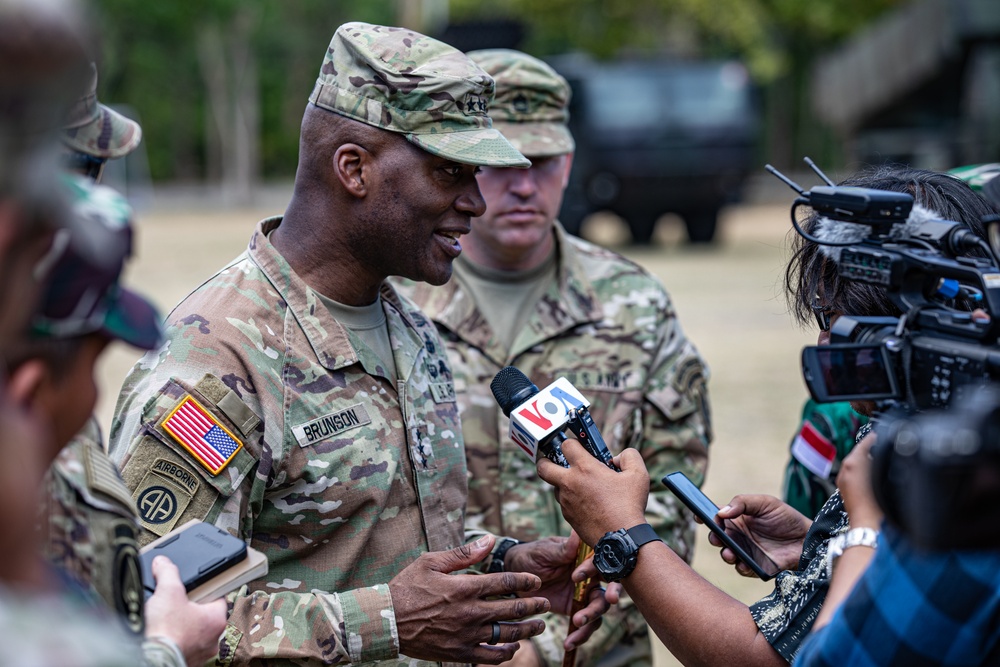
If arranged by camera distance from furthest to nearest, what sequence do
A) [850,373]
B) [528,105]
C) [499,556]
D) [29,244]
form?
1. [528,105]
2. [499,556]
3. [850,373]
4. [29,244]

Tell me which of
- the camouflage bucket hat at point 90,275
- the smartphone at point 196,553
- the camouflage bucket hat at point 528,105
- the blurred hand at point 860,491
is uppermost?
the camouflage bucket hat at point 90,275

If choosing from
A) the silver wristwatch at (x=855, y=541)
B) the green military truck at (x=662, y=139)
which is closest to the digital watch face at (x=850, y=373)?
the silver wristwatch at (x=855, y=541)

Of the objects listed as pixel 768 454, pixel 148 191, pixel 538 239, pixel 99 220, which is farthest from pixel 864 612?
pixel 148 191

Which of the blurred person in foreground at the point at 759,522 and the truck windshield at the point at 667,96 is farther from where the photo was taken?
the truck windshield at the point at 667,96

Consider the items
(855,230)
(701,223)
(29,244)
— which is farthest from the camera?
(701,223)

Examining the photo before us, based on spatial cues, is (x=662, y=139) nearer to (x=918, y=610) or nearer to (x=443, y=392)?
(x=443, y=392)

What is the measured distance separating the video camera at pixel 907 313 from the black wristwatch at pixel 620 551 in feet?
1.96

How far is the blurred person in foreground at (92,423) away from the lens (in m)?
1.42

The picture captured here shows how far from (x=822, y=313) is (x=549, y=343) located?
61.4 inches

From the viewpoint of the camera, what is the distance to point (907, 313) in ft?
6.31

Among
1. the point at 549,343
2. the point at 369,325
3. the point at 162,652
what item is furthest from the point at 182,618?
the point at 549,343

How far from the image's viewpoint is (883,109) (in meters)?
24.5

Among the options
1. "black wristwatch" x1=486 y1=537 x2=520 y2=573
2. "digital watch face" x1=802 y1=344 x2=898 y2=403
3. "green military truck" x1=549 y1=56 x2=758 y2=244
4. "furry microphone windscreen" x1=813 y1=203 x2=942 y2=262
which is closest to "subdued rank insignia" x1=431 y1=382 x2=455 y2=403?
"black wristwatch" x1=486 y1=537 x2=520 y2=573

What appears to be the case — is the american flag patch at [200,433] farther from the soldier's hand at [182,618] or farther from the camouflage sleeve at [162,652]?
the camouflage sleeve at [162,652]
